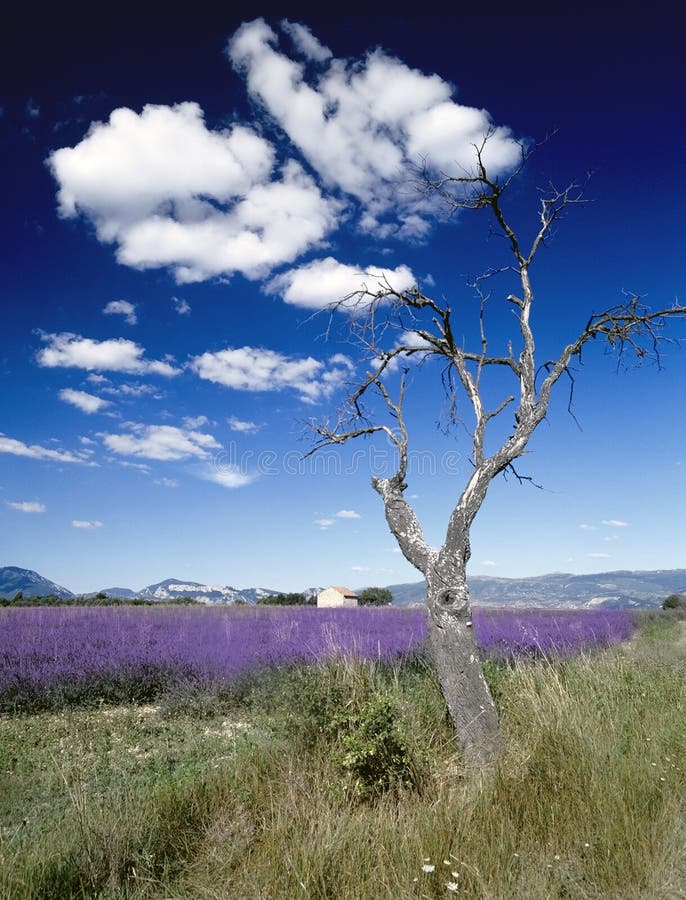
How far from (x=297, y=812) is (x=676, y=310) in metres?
6.64

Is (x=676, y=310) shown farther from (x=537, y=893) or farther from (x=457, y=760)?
(x=537, y=893)

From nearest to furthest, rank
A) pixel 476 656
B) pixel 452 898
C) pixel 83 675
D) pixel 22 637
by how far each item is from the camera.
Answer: pixel 452 898 < pixel 476 656 < pixel 83 675 < pixel 22 637

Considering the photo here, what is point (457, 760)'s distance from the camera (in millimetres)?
4953

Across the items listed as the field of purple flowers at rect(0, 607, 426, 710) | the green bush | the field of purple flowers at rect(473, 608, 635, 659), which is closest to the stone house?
the field of purple flowers at rect(473, 608, 635, 659)

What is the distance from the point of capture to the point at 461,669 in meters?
5.21

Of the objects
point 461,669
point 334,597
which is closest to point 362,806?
point 461,669

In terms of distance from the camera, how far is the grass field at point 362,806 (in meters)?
2.89

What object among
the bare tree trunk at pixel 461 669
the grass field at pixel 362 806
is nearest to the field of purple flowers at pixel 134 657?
the bare tree trunk at pixel 461 669

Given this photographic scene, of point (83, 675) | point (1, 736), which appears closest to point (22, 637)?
point (83, 675)

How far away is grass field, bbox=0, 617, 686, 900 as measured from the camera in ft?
9.48

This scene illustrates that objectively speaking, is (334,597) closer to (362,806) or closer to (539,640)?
(539,640)

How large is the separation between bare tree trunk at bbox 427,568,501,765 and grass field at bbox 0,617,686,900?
21cm

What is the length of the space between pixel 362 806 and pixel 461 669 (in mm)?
1697

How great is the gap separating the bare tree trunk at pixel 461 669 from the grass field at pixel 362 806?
0.68 ft
